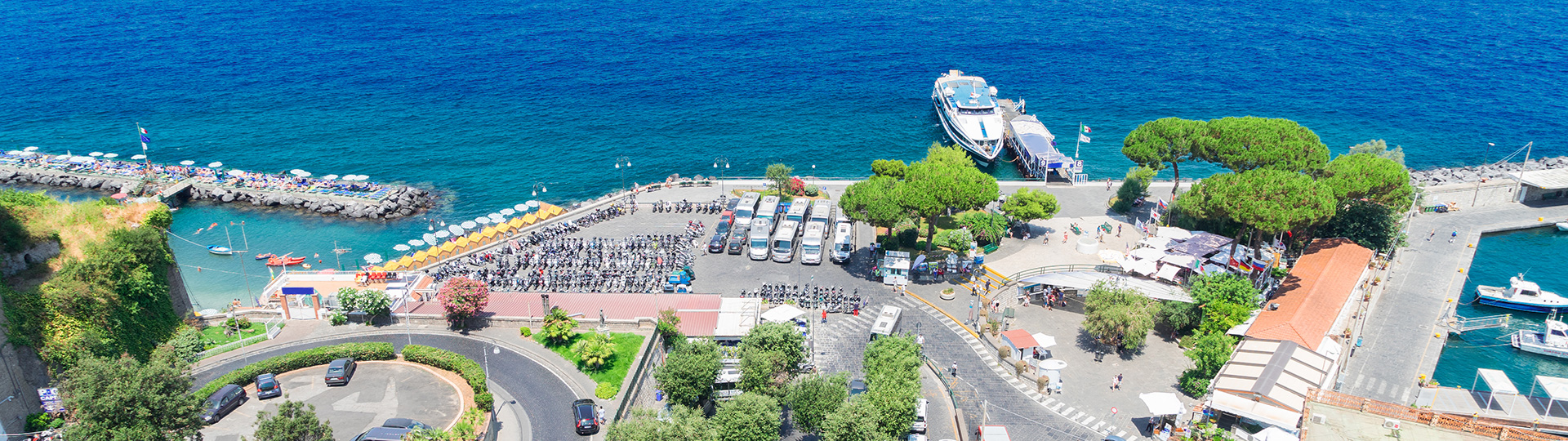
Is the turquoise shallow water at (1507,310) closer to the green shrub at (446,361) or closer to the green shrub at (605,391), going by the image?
the green shrub at (605,391)

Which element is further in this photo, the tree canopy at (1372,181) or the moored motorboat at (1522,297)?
the tree canopy at (1372,181)

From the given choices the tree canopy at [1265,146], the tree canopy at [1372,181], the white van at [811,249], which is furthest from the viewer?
the white van at [811,249]

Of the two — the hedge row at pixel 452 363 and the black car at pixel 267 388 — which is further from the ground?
the hedge row at pixel 452 363

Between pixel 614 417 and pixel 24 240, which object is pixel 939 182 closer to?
pixel 614 417

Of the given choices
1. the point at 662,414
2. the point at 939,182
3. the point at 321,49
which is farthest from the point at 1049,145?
the point at 321,49

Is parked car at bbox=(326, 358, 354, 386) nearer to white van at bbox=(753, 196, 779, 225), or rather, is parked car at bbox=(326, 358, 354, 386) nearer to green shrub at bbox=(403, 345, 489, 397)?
green shrub at bbox=(403, 345, 489, 397)

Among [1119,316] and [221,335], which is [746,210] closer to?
[1119,316]

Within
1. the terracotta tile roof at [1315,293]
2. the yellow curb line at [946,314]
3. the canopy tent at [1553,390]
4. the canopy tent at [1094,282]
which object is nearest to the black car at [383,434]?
the yellow curb line at [946,314]
